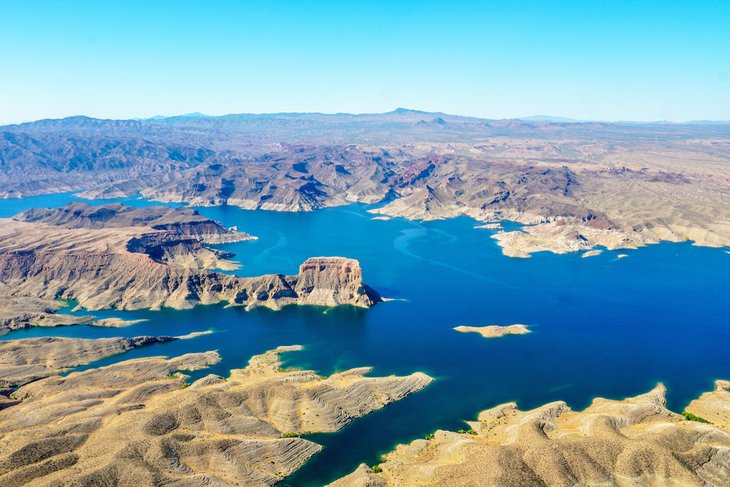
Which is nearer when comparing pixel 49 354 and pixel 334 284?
pixel 49 354

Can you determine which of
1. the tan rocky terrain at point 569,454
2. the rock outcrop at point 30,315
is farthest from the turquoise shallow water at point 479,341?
the tan rocky terrain at point 569,454

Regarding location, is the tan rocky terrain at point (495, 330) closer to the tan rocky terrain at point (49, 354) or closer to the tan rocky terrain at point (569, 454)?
the tan rocky terrain at point (569, 454)

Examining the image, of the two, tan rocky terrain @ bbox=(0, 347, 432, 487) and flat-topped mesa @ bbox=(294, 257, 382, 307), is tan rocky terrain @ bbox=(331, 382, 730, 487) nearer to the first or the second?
tan rocky terrain @ bbox=(0, 347, 432, 487)

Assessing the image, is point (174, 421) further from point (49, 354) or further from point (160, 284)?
point (160, 284)

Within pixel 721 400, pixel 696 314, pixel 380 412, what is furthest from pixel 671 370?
pixel 380 412

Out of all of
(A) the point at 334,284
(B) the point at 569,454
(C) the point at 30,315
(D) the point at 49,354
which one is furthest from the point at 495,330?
(C) the point at 30,315

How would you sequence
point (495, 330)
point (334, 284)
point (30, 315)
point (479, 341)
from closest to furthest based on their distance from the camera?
point (479, 341) < point (495, 330) < point (30, 315) < point (334, 284)

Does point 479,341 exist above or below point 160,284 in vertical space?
below
